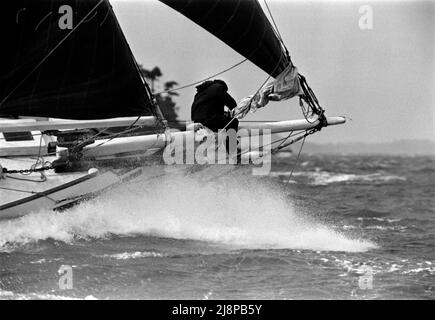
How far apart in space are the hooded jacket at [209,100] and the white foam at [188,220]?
2.00 metres

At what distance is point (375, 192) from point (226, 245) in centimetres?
2129

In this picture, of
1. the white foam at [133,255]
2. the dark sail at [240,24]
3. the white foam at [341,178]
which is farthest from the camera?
the white foam at [341,178]

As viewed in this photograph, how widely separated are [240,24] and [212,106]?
2.10 m

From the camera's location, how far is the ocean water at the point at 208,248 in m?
12.4

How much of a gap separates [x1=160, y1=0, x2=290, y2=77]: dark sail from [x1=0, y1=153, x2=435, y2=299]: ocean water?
3.44 meters

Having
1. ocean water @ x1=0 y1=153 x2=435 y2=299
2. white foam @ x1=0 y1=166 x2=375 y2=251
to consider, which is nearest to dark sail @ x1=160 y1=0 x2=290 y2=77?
ocean water @ x1=0 y1=153 x2=435 y2=299

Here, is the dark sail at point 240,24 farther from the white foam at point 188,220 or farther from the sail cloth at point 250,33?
the white foam at point 188,220

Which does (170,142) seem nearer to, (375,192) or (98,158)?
(98,158)

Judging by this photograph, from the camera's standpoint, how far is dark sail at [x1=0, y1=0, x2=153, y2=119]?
1648 centimetres

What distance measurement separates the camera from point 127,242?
16078 mm

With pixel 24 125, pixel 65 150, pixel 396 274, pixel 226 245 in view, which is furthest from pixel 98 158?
pixel 396 274

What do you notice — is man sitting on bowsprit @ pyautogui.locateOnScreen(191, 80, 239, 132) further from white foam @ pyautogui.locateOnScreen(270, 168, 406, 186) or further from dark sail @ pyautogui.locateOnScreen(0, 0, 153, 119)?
white foam @ pyautogui.locateOnScreen(270, 168, 406, 186)

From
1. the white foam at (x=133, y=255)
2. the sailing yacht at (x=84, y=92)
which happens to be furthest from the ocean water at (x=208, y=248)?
the sailing yacht at (x=84, y=92)

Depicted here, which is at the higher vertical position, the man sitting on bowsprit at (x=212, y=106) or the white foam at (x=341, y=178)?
the man sitting on bowsprit at (x=212, y=106)
